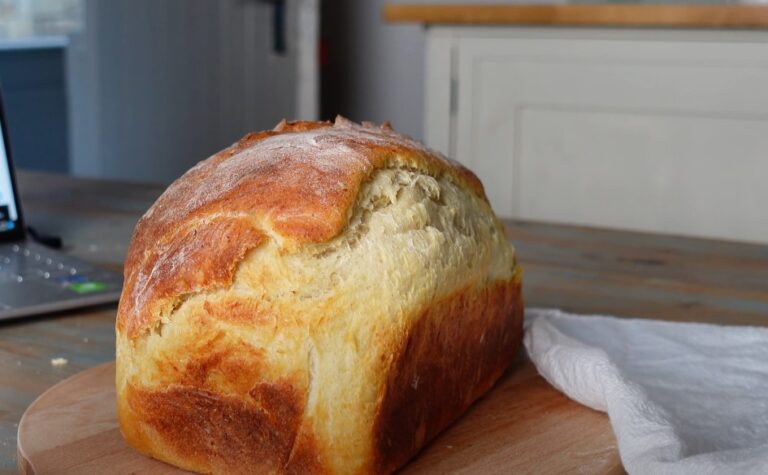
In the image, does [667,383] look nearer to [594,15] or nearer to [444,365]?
[444,365]

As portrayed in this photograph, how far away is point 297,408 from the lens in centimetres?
57

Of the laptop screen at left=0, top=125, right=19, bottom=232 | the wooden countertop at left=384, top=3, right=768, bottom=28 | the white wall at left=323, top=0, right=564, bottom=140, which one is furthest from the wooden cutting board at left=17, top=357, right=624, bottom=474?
the white wall at left=323, top=0, right=564, bottom=140

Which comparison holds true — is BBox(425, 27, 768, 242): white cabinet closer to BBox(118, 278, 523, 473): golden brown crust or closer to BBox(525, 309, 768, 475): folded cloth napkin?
BBox(525, 309, 768, 475): folded cloth napkin

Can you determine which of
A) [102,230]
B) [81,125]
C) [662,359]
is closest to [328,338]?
[662,359]

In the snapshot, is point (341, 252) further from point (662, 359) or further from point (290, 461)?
point (662, 359)

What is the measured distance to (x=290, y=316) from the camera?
22.3 inches

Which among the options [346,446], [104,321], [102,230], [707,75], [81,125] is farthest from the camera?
[81,125]

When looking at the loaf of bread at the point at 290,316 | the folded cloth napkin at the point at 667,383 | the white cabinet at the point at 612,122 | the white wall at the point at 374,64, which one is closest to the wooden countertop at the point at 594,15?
the white cabinet at the point at 612,122

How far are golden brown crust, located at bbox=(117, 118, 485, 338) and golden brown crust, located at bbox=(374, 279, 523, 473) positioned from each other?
10 cm

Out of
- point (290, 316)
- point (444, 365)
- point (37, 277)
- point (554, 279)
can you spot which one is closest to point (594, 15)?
point (554, 279)

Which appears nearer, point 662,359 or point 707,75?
point 662,359

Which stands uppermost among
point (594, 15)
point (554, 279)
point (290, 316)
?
point (594, 15)

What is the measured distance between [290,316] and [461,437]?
0.16 meters

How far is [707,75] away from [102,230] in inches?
59.3
